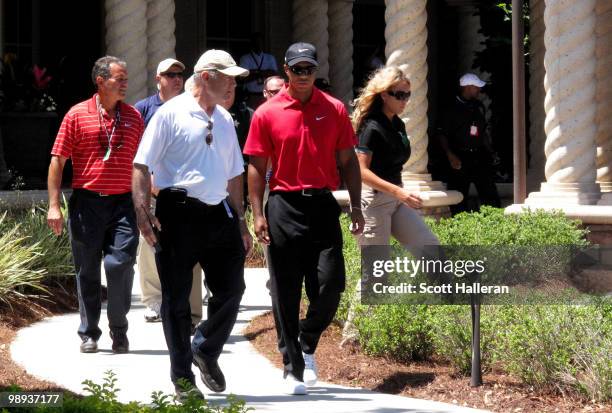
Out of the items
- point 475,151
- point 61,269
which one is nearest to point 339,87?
point 475,151

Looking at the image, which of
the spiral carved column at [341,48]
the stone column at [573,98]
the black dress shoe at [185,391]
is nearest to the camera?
the black dress shoe at [185,391]

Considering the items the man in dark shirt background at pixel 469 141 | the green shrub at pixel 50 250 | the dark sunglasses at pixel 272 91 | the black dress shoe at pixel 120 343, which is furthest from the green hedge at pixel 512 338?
the man in dark shirt background at pixel 469 141

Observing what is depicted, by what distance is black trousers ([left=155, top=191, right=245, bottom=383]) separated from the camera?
6703 mm

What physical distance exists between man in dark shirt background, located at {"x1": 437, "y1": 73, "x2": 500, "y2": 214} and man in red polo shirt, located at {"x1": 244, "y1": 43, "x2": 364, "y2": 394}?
7287 mm

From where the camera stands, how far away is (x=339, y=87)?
18.2 meters

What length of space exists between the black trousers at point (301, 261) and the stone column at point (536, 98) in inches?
388

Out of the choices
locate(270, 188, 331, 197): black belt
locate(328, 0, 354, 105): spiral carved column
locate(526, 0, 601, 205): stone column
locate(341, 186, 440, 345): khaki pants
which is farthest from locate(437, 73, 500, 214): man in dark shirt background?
locate(270, 188, 331, 197): black belt

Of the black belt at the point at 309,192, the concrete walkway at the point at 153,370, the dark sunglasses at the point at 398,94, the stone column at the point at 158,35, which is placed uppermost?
the stone column at the point at 158,35

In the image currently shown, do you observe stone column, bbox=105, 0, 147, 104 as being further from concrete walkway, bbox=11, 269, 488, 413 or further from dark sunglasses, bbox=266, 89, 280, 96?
dark sunglasses, bbox=266, 89, 280, 96

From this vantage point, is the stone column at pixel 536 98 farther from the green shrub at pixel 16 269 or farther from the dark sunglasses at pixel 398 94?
the dark sunglasses at pixel 398 94

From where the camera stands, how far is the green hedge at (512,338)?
666 cm

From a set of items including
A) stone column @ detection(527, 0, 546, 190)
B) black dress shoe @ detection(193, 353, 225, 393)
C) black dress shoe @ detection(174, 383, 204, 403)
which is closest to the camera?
black dress shoe @ detection(174, 383, 204, 403)

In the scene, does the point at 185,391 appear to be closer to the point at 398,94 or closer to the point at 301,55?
the point at 301,55

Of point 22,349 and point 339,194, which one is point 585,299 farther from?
point 339,194
